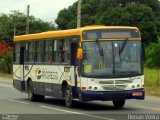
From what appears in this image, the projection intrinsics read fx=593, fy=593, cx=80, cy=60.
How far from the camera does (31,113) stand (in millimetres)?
18266

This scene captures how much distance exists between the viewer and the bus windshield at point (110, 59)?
62.6 feet

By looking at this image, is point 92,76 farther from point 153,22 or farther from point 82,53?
point 153,22

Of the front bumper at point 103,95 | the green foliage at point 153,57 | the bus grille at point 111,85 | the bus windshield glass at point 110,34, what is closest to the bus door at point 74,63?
the bus windshield glass at point 110,34

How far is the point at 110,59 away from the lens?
19.2 m

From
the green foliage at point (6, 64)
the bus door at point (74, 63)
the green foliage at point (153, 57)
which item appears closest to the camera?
the bus door at point (74, 63)

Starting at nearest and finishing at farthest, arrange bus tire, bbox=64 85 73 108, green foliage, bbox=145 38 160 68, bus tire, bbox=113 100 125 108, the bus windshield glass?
1. the bus windshield glass
2. bus tire, bbox=64 85 73 108
3. bus tire, bbox=113 100 125 108
4. green foliage, bbox=145 38 160 68

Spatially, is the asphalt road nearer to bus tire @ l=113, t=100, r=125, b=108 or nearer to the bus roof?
bus tire @ l=113, t=100, r=125, b=108

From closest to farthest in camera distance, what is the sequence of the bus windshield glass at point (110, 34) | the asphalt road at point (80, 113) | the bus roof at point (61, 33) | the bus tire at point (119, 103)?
1. the asphalt road at point (80, 113)
2. the bus windshield glass at point (110, 34)
3. the bus roof at point (61, 33)
4. the bus tire at point (119, 103)

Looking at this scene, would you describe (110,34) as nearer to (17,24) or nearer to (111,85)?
(111,85)

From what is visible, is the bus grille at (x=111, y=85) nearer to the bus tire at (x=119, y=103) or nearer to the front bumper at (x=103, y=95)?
the front bumper at (x=103, y=95)

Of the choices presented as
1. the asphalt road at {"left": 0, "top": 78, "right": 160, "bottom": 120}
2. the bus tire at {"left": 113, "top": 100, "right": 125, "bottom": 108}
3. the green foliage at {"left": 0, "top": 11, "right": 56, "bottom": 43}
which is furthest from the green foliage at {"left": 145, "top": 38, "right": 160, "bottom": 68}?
the bus tire at {"left": 113, "top": 100, "right": 125, "bottom": 108}

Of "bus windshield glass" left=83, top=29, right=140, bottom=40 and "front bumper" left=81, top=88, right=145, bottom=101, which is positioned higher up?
"bus windshield glass" left=83, top=29, right=140, bottom=40

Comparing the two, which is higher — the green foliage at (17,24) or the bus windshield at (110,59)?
the green foliage at (17,24)

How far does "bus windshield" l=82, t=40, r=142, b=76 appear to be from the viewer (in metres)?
19.1
